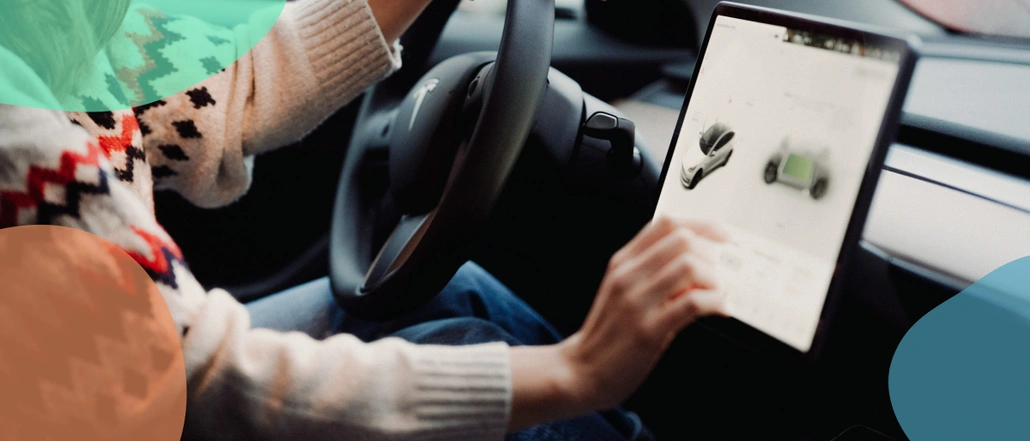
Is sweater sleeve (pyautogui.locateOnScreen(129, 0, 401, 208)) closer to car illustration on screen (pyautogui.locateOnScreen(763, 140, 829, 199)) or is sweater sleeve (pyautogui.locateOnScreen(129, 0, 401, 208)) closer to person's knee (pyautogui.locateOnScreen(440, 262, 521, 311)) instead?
person's knee (pyautogui.locateOnScreen(440, 262, 521, 311))

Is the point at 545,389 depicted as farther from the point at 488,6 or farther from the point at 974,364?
the point at 488,6

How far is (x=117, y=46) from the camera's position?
509 millimetres

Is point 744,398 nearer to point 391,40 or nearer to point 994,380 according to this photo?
point 994,380

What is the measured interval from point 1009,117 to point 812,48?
279 millimetres

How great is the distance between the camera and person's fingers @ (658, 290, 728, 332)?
39 centimetres

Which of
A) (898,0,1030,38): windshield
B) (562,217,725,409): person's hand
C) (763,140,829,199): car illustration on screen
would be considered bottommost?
(562,217,725,409): person's hand

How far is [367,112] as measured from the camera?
78 centimetres

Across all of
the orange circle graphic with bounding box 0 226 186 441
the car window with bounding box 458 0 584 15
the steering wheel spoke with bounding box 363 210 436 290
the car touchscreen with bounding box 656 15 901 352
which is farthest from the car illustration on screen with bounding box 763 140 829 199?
the car window with bounding box 458 0 584 15

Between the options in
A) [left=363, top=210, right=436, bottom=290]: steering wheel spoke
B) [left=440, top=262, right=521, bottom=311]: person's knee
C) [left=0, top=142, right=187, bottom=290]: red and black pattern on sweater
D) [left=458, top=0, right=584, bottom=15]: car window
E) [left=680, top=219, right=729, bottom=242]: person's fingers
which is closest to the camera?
[left=0, top=142, right=187, bottom=290]: red and black pattern on sweater

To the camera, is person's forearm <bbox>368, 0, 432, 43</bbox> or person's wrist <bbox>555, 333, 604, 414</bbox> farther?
person's forearm <bbox>368, 0, 432, 43</bbox>

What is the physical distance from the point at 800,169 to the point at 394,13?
413mm

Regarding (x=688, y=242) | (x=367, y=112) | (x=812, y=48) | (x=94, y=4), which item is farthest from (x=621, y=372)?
(x=367, y=112)

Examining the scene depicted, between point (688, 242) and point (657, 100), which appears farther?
point (657, 100)

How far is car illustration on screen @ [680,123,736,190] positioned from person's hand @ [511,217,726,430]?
4cm
